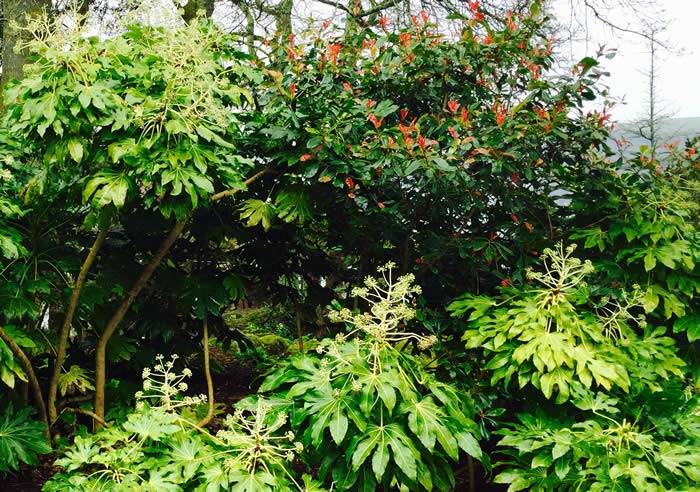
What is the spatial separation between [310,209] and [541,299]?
1.48 metres

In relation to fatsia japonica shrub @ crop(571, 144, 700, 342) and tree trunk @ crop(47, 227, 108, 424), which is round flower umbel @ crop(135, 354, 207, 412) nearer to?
tree trunk @ crop(47, 227, 108, 424)

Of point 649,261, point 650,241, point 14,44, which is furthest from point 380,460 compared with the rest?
point 14,44

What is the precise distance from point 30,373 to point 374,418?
6.27 feet

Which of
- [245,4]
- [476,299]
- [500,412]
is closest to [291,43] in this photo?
[476,299]

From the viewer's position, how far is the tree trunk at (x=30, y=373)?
3.10 metres

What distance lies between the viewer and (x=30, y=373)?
3.31 meters

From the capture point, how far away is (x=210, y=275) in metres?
4.10

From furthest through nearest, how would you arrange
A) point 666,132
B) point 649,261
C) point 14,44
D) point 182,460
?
point 666,132 → point 14,44 → point 649,261 → point 182,460

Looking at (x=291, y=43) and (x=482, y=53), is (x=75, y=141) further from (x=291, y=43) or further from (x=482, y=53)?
(x=482, y=53)

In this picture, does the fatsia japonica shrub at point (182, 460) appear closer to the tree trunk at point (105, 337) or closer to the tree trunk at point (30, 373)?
the tree trunk at point (30, 373)

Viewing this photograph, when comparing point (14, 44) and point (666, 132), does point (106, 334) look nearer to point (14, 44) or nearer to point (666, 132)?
point (14, 44)

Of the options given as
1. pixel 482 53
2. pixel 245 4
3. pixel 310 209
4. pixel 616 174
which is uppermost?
pixel 245 4

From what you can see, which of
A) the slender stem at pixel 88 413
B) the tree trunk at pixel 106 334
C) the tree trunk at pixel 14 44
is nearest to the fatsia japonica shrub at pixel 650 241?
the tree trunk at pixel 106 334

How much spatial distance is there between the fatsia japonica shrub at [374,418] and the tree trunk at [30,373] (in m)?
1.31
